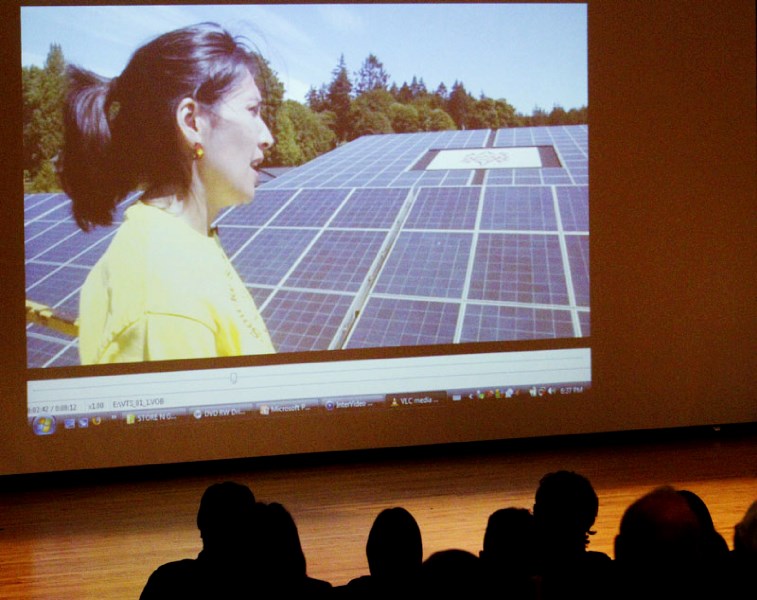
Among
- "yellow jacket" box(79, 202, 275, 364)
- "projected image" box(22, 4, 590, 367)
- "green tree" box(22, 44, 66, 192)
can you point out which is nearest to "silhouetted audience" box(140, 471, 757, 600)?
"yellow jacket" box(79, 202, 275, 364)

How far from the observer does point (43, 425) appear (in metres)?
4.02

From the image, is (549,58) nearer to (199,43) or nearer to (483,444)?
(199,43)

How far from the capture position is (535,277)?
14.1 feet

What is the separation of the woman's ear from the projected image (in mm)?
21

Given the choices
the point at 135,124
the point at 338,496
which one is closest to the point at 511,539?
the point at 338,496

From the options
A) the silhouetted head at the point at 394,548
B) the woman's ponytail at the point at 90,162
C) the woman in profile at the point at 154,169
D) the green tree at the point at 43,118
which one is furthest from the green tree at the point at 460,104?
the silhouetted head at the point at 394,548

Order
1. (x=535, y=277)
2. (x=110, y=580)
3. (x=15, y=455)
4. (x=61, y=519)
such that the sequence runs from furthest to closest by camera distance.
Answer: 1. (x=535, y=277)
2. (x=15, y=455)
3. (x=61, y=519)
4. (x=110, y=580)

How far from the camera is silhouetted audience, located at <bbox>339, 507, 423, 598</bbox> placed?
5.34 ft

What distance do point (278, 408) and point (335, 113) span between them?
1.55 m

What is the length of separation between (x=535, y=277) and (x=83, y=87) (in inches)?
97.2

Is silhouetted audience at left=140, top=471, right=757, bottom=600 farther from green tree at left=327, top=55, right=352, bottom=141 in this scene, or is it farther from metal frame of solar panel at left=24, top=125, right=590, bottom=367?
green tree at left=327, top=55, right=352, bottom=141

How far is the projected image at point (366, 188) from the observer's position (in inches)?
154

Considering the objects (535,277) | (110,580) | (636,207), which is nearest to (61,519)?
(110,580)

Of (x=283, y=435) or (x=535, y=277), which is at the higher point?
(x=535, y=277)
